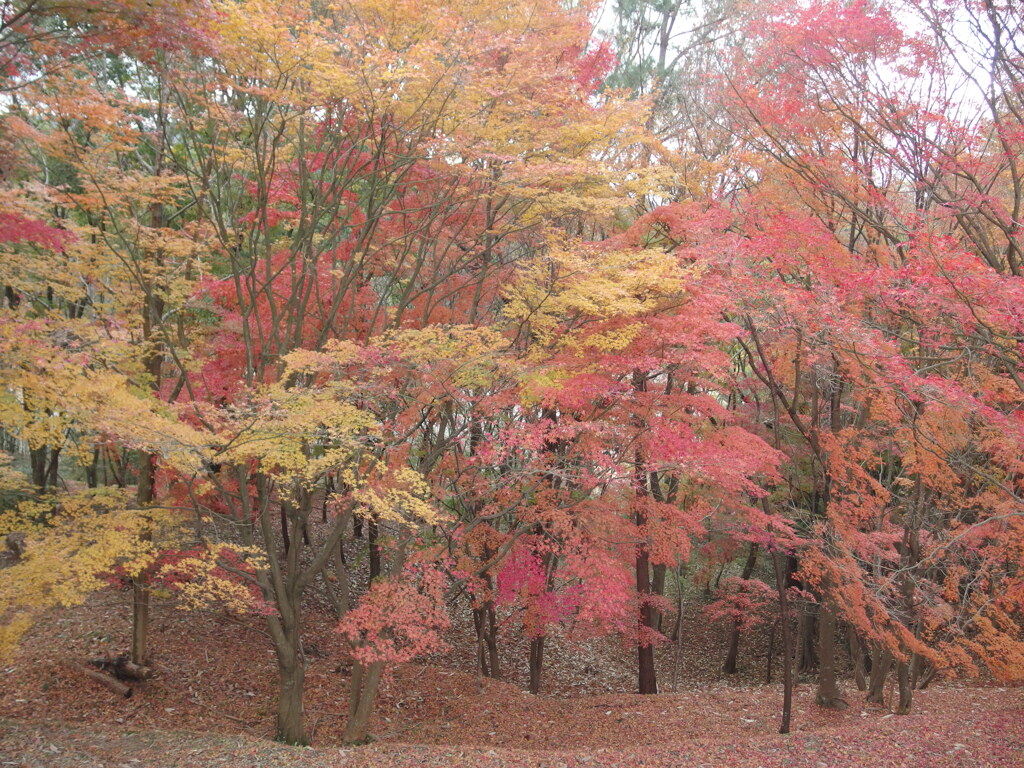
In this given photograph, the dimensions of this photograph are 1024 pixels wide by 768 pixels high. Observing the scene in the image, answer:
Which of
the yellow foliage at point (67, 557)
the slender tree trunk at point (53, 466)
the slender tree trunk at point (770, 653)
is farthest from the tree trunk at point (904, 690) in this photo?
the slender tree trunk at point (53, 466)

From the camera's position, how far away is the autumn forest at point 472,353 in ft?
24.7

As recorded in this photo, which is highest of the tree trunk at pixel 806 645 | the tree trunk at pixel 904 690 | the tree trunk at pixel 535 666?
the tree trunk at pixel 904 690

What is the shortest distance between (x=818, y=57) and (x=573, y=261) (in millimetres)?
4209

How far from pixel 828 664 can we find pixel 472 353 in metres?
8.94

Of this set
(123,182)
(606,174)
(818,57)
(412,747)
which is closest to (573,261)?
(606,174)

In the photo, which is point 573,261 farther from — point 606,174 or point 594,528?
point 594,528

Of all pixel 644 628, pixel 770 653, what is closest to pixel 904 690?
pixel 644 628

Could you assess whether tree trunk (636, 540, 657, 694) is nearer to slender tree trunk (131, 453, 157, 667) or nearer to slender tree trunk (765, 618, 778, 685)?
slender tree trunk (765, 618, 778, 685)

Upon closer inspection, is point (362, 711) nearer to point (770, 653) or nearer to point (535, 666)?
point (535, 666)

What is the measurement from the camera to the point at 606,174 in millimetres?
9820

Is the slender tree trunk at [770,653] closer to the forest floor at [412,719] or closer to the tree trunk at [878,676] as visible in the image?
the forest floor at [412,719]

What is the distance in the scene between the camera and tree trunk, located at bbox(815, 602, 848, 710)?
39.9 ft

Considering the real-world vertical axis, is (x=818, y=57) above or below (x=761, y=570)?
above

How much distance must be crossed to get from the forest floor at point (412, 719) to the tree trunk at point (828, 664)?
279 mm
